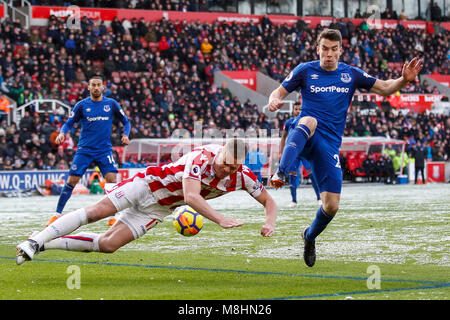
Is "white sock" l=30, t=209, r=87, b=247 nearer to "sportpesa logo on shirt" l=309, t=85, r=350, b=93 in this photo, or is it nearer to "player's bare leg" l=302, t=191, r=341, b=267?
"player's bare leg" l=302, t=191, r=341, b=267

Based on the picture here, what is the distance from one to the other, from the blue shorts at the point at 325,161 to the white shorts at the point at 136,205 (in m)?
1.64

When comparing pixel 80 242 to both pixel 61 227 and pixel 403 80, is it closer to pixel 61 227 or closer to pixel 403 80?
pixel 61 227

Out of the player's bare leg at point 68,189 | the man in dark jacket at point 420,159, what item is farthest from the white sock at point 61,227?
the man in dark jacket at point 420,159

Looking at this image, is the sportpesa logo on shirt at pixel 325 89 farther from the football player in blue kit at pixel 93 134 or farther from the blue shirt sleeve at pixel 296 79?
the football player in blue kit at pixel 93 134

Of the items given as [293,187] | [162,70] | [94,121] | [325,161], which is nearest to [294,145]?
[325,161]

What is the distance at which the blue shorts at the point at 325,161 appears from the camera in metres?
8.38

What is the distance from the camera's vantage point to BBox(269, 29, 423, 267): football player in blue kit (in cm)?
835

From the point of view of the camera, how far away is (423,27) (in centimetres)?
4953

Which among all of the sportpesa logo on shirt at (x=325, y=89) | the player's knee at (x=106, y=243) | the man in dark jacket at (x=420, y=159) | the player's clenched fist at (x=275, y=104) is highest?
the sportpesa logo on shirt at (x=325, y=89)

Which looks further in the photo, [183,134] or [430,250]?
[183,134]

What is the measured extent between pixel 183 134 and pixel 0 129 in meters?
7.25
